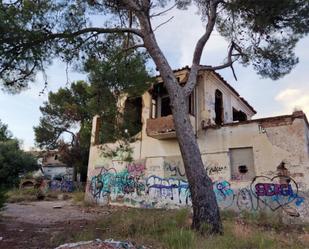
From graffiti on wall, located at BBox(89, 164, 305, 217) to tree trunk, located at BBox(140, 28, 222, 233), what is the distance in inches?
202

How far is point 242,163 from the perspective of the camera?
11211 mm

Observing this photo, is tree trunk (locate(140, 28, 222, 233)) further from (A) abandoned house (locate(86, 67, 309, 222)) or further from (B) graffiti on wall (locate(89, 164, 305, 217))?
(B) graffiti on wall (locate(89, 164, 305, 217))

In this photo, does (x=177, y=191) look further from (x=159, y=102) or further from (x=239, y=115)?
(x=239, y=115)

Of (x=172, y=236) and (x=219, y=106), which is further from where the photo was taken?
(x=219, y=106)

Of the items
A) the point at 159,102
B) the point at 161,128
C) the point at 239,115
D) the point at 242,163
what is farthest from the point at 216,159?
the point at 239,115

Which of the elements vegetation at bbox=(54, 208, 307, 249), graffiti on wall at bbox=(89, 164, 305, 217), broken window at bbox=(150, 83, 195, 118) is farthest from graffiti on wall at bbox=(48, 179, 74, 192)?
vegetation at bbox=(54, 208, 307, 249)

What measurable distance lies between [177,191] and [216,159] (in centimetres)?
219

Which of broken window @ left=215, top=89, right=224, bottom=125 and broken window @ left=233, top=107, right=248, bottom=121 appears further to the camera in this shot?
broken window @ left=233, top=107, right=248, bottom=121

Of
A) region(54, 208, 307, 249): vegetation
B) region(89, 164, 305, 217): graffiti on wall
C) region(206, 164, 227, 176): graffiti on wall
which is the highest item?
region(206, 164, 227, 176): graffiti on wall

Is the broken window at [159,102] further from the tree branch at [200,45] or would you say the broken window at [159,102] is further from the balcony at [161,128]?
the tree branch at [200,45]

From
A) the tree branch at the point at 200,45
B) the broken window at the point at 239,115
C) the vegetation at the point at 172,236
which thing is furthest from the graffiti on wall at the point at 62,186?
the tree branch at the point at 200,45

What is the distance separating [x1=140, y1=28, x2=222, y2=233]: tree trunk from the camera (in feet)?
19.2

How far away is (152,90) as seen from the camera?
13875mm

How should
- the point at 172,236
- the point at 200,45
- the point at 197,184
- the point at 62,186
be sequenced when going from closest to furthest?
the point at 172,236 → the point at 197,184 → the point at 200,45 → the point at 62,186
